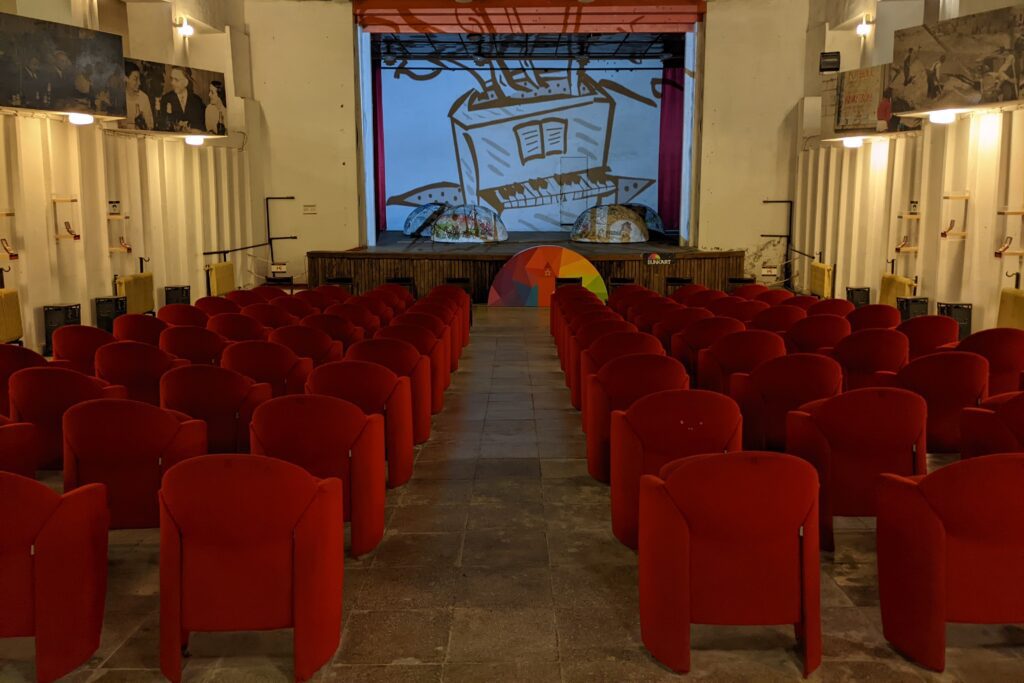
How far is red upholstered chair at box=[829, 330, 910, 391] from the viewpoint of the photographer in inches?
277

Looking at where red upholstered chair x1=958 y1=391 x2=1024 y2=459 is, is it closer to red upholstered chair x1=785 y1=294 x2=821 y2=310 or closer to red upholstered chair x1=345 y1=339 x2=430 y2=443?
red upholstered chair x1=345 y1=339 x2=430 y2=443

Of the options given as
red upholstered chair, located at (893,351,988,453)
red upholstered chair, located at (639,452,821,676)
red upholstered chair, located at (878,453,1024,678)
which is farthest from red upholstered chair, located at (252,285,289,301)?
red upholstered chair, located at (878,453,1024,678)

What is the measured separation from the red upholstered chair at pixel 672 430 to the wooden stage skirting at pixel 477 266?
12755 millimetres

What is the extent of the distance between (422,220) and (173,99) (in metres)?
9.75

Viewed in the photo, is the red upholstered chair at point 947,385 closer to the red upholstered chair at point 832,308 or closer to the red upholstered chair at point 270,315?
the red upholstered chair at point 832,308

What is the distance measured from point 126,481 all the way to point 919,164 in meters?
12.5

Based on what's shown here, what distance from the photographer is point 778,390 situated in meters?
5.99

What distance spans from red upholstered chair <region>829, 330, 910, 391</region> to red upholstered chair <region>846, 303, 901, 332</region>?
183 centimetres

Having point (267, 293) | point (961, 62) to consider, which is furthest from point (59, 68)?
point (961, 62)

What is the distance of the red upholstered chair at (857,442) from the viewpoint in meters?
4.73


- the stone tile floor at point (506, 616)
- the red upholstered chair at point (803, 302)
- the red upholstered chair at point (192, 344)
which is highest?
the red upholstered chair at point (803, 302)

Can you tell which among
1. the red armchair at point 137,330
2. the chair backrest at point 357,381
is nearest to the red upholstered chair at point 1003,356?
the chair backrest at point 357,381

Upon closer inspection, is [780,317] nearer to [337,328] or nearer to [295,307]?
[337,328]

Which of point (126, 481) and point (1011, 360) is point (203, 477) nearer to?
point (126, 481)
